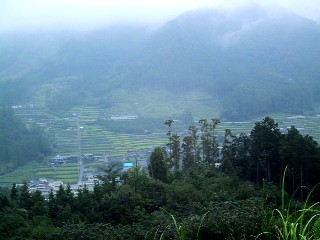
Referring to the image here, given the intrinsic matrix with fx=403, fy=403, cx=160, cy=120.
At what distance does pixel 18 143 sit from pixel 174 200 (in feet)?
51.2

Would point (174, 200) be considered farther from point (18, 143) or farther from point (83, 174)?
point (18, 143)

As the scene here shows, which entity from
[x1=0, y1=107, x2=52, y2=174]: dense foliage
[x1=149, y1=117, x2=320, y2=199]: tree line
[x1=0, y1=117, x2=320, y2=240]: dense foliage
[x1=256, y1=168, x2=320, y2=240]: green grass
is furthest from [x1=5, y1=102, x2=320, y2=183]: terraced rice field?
[x1=256, y1=168, x2=320, y2=240]: green grass

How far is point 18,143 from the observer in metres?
23.1

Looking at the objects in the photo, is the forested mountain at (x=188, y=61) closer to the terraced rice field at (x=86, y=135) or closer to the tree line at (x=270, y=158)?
the terraced rice field at (x=86, y=135)

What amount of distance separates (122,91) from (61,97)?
17.9 feet

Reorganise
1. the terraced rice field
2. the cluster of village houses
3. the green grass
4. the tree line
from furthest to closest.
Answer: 1. the terraced rice field
2. the cluster of village houses
3. the tree line
4. the green grass

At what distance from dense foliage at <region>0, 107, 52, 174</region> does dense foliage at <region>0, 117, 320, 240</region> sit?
9931 millimetres

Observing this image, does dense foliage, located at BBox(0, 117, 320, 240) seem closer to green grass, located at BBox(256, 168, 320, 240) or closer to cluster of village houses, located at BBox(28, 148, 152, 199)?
green grass, located at BBox(256, 168, 320, 240)

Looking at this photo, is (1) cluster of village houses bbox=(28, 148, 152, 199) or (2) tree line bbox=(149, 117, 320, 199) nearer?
(2) tree line bbox=(149, 117, 320, 199)

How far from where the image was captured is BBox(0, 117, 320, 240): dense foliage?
4926 millimetres

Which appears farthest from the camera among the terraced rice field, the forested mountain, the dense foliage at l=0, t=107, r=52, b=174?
the forested mountain

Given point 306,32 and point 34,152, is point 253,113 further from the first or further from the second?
point 306,32

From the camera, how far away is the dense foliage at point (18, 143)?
2256 cm

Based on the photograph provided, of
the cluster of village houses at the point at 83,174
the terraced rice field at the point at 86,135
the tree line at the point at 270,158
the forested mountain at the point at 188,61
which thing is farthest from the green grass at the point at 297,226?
the forested mountain at the point at 188,61
